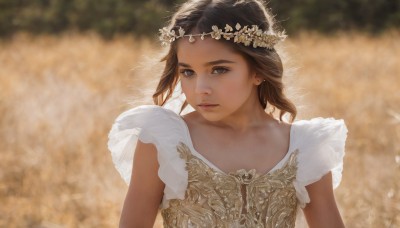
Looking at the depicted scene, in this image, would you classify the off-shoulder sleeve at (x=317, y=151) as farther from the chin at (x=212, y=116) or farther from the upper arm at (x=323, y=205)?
the chin at (x=212, y=116)

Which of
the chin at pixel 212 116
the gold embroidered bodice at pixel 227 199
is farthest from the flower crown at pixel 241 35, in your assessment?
the gold embroidered bodice at pixel 227 199

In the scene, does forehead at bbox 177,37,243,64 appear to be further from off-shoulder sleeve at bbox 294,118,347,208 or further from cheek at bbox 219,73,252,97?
off-shoulder sleeve at bbox 294,118,347,208

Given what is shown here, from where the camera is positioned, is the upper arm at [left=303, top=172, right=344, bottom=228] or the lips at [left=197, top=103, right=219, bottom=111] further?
the upper arm at [left=303, top=172, right=344, bottom=228]

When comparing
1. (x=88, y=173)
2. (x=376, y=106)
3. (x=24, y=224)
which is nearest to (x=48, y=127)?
(x=88, y=173)

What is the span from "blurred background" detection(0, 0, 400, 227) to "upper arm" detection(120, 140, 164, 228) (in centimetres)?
44

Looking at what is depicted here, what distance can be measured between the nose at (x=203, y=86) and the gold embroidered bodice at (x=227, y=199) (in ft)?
0.68

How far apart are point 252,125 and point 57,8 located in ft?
43.7

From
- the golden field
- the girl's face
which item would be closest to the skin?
the girl's face

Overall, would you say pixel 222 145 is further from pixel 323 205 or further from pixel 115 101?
pixel 115 101

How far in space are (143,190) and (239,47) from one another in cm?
55

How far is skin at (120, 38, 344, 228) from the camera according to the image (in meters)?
2.56

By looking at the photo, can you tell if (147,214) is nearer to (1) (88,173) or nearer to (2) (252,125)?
(2) (252,125)

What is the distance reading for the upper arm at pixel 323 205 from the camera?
2697 mm

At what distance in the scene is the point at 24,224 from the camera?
15.4 ft
